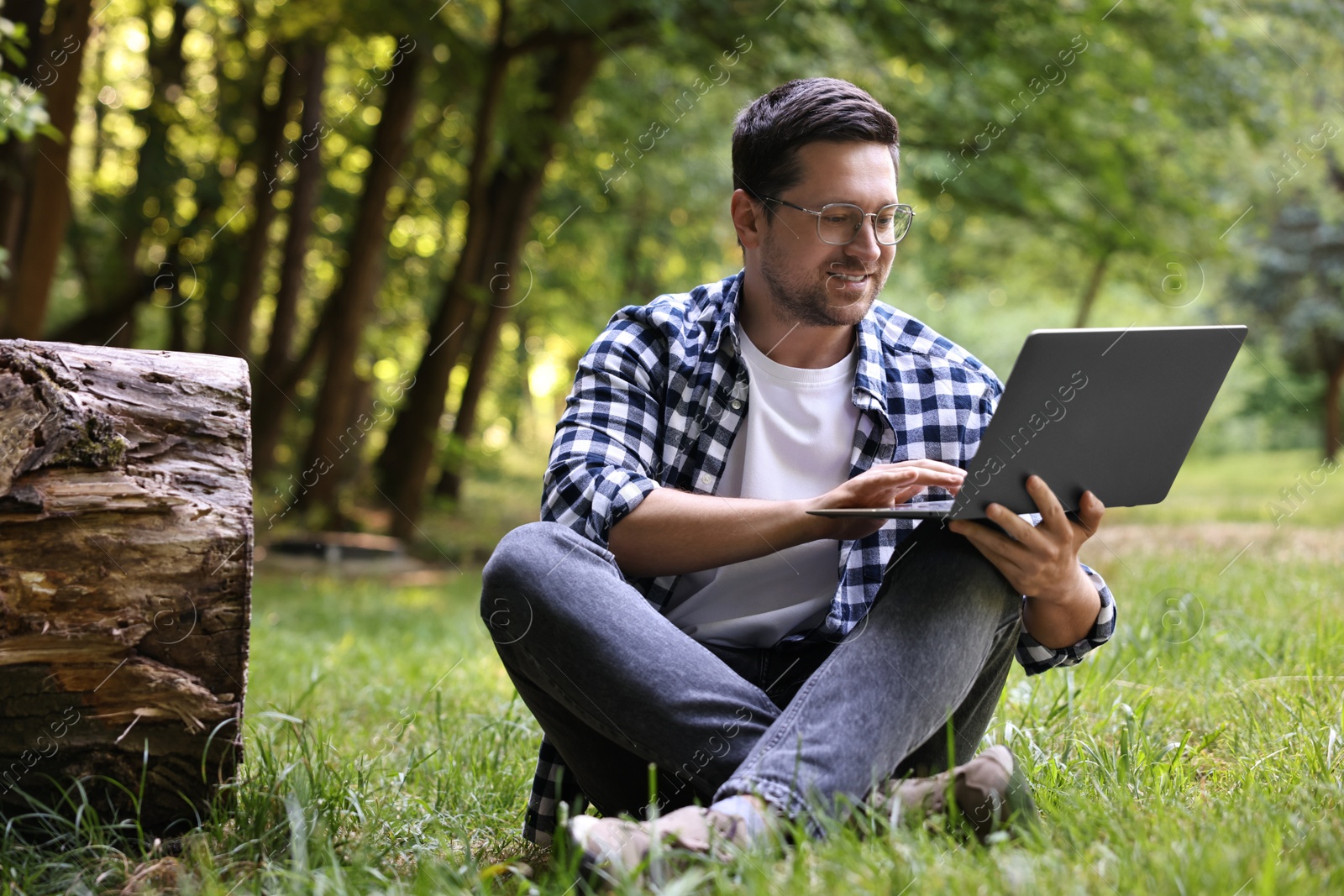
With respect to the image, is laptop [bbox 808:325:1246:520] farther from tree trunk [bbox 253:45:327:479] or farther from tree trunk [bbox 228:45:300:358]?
tree trunk [bbox 228:45:300:358]

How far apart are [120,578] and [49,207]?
15.5ft

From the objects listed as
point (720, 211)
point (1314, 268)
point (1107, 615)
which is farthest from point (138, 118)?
point (1314, 268)

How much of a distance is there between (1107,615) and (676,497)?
0.80m

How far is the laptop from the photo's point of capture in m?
1.69

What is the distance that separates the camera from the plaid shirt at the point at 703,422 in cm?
206

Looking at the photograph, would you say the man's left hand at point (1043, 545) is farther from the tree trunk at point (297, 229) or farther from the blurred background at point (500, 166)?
the tree trunk at point (297, 229)

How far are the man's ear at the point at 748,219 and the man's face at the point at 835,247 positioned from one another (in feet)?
0.27

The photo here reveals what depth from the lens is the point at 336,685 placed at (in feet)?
12.4

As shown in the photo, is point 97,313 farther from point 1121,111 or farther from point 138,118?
point 1121,111

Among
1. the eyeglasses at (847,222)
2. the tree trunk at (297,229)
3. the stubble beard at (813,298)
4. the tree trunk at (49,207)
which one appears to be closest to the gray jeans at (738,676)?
the stubble beard at (813,298)

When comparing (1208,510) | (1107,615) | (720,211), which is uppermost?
(720,211)

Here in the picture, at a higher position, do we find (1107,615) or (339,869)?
(1107,615)

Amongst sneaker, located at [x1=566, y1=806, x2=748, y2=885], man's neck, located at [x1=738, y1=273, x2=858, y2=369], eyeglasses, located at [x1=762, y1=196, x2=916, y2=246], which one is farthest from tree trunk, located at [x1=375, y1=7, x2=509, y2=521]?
sneaker, located at [x1=566, y1=806, x2=748, y2=885]

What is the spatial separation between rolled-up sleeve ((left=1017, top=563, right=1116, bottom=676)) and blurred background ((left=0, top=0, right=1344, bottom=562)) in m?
3.67
